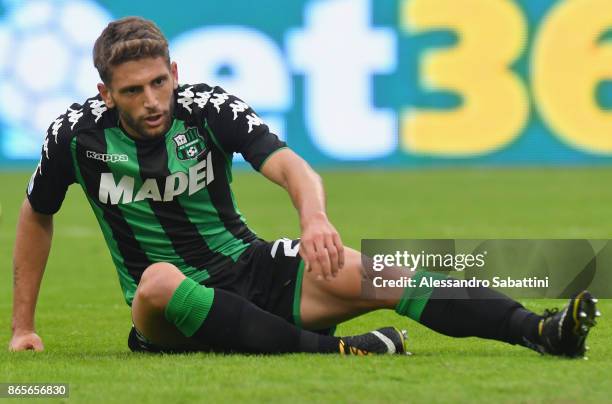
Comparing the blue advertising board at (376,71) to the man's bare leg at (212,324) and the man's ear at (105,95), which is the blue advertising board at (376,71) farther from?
the man's bare leg at (212,324)

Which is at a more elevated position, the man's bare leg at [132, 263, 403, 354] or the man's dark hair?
the man's dark hair

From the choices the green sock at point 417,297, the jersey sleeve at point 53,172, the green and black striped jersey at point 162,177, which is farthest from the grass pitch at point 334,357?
the jersey sleeve at point 53,172

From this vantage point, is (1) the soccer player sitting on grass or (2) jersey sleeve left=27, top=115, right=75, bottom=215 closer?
(1) the soccer player sitting on grass

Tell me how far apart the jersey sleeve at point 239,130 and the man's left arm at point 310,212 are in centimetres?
7

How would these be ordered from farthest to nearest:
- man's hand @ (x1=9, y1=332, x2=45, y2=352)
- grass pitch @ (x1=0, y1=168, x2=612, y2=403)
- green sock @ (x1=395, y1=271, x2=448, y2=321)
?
1. man's hand @ (x1=9, y1=332, x2=45, y2=352)
2. green sock @ (x1=395, y1=271, x2=448, y2=321)
3. grass pitch @ (x1=0, y1=168, x2=612, y2=403)

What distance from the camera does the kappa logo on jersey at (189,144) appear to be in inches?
209

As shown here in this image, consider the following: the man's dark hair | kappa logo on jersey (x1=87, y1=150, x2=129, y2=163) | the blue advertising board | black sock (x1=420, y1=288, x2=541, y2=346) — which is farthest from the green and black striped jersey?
the blue advertising board

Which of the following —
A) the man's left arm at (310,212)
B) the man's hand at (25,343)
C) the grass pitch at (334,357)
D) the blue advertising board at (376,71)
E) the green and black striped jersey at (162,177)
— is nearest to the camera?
the grass pitch at (334,357)

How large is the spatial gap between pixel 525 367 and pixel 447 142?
12.0m

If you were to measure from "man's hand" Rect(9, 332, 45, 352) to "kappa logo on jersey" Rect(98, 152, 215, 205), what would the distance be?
64cm

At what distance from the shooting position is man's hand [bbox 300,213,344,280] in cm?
430

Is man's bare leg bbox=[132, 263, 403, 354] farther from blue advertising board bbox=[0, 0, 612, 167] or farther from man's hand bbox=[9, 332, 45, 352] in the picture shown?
blue advertising board bbox=[0, 0, 612, 167]

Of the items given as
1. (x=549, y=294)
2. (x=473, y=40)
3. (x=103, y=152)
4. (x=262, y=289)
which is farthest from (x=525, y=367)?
(x=473, y=40)

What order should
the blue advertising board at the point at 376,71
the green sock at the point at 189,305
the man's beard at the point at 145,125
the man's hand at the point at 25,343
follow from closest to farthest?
the green sock at the point at 189,305 → the man's beard at the point at 145,125 → the man's hand at the point at 25,343 → the blue advertising board at the point at 376,71
